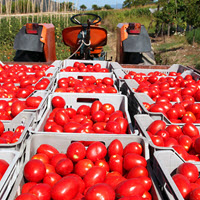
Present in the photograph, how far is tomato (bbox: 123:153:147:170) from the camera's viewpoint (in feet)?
5.52

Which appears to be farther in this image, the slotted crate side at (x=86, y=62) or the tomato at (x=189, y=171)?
the slotted crate side at (x=86, y=62)

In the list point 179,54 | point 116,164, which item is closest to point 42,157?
point 116,164

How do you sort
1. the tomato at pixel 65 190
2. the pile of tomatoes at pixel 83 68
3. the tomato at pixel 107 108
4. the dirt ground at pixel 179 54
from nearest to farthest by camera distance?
the tomato at pixel 65 190 < the tomato at pixel 107 108 < the pile of tomatoes at pixel 83 68 < the dirt ground at pixel 179 54

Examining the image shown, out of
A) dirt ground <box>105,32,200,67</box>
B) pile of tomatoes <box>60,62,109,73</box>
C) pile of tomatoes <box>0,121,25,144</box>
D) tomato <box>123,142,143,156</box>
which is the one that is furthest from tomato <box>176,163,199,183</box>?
dirt ground <box>105,32,200,67</box>

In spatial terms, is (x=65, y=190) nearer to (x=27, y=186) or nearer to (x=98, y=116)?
Result: (x=27, y=186)

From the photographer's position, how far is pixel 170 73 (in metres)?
4.54

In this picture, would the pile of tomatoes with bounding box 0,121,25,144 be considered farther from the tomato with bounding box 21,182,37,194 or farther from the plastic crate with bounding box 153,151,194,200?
the plastic crate with bounding box 153,151,194,200

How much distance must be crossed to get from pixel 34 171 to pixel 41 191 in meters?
0.16

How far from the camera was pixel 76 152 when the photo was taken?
1.80m

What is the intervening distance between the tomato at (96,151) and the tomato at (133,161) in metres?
0.21

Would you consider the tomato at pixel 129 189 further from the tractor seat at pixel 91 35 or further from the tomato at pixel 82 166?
the tractor seat at pixel 91 35

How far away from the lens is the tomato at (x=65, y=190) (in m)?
1.43

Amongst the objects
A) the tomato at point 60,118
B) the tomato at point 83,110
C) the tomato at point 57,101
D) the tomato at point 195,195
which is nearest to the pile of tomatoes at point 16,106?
the tomato at point 57,101

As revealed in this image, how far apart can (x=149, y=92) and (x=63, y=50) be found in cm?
872
